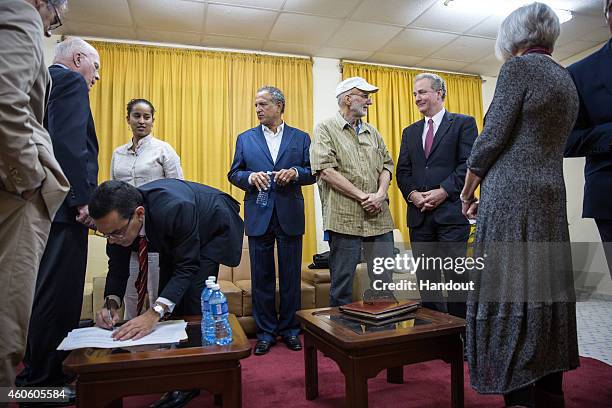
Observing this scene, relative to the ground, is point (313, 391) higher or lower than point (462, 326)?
lower

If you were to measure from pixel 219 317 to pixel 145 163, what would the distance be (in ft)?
5.17

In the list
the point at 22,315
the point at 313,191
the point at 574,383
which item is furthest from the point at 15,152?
the point at 313,191

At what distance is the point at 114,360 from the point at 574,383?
6.05 feet

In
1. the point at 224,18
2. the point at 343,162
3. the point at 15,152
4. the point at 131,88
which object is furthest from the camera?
the point at 131,88

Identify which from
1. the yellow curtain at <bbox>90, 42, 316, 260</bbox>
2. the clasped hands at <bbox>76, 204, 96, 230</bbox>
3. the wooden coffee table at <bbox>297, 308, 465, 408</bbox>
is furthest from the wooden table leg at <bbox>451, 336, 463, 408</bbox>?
the yellow curtain at <bbox>90, 42, 316, 260</bbox>

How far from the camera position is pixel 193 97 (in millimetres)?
4207

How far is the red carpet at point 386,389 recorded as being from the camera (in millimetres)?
1697

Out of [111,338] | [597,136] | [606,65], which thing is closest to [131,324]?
[111,338]

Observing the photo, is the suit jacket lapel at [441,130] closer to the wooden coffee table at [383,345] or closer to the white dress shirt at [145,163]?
the wooden coffee table at [383,345]

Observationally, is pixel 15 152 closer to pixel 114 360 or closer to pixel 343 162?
pixel 114 360

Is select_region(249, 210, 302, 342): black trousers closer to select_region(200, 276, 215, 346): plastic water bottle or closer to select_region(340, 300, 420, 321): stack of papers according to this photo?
select_region(340, 300, 420, 321): stack of papers

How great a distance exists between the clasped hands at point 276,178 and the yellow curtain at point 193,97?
167 cm

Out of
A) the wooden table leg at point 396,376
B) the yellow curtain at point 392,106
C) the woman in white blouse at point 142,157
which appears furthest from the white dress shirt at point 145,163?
the yellow curtain at point 392,106

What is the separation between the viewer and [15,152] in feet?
3.52
